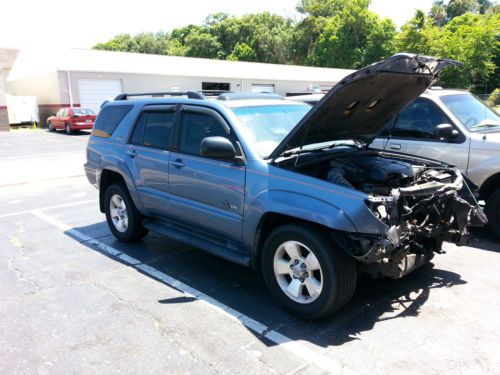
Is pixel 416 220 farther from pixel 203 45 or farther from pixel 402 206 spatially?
pixel 203 45

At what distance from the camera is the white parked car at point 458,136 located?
5.48m

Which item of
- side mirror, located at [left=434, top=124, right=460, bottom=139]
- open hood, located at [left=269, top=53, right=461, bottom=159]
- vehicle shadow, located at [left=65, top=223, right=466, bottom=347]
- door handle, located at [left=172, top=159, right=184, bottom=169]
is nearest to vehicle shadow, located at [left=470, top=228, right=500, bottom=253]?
vehicle shadow, located at [left=65, top=223, right=466, bottom=347]

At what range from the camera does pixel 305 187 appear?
3.56 metres

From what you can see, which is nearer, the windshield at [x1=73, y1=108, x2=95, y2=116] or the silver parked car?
the silver parked car

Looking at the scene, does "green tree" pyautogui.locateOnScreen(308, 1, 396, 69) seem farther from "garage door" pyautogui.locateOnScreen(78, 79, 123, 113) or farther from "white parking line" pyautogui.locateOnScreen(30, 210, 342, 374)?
"white parking line" pyautogui.locateOnScreen(30, 210, 342, 374)

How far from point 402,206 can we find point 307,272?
0.98 metres

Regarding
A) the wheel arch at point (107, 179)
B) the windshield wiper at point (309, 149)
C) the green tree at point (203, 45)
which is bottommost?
the wheel arch at point (107, 179)

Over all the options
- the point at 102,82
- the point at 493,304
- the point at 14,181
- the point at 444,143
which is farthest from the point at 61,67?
the point at 493,304

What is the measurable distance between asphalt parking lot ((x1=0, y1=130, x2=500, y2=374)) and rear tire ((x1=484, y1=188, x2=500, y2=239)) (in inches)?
8.6

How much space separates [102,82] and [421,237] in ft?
86.9

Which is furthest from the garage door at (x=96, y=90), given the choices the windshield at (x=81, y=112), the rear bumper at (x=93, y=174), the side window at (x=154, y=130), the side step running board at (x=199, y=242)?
the side step running board at (x=199, y=242)

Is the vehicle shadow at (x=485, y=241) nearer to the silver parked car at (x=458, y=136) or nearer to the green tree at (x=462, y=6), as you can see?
the silver parked car at (x=458, y=136)

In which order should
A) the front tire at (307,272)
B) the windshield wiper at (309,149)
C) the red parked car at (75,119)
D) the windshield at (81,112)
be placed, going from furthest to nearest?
the windshield at (81,112) < the red parked car at (75,119) < the windshield wiper at (309,149) < the front tire at (307,272)

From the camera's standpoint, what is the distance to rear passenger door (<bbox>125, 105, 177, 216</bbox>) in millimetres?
4945
